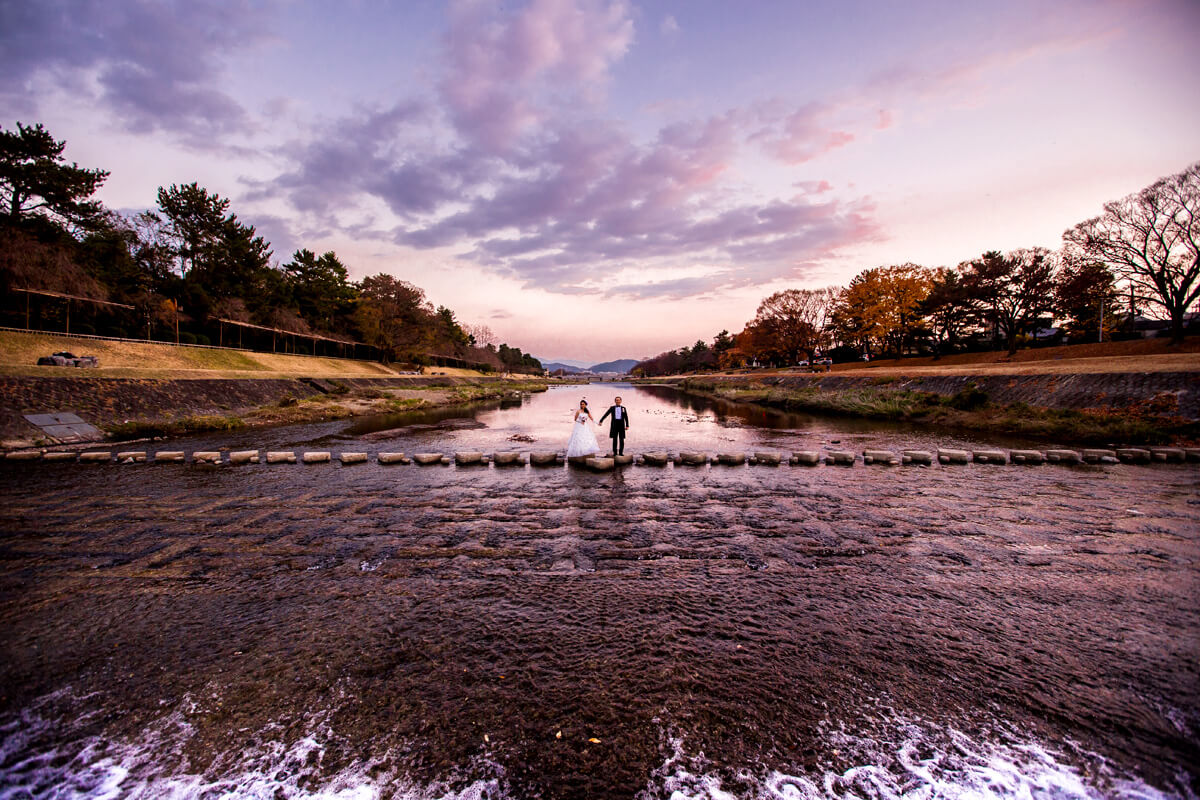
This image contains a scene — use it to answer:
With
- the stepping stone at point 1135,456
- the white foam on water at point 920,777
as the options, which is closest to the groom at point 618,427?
the white foam on water at point 920,777

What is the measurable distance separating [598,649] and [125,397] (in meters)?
27.4

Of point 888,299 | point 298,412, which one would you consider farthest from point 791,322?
point 298,412

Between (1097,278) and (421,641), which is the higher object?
(1097,278)

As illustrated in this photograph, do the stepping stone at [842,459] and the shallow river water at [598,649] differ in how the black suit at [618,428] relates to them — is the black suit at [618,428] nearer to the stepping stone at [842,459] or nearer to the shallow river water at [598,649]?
the shallow river water at [598,649]

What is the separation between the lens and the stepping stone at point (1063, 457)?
13.4m

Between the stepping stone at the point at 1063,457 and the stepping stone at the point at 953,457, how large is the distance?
2409 millimetres

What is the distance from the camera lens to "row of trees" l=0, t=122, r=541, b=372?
32.1 m

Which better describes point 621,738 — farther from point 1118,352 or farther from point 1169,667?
point 1118,352

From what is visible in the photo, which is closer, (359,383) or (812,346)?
(359,383)

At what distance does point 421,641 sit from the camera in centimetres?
449

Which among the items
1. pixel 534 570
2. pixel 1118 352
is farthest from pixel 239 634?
pixel 1118 352

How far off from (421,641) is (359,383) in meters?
45.0

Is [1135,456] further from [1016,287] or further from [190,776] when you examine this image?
[1016,287]

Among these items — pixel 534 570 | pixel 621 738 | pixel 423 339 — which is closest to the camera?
pixel 621 738
